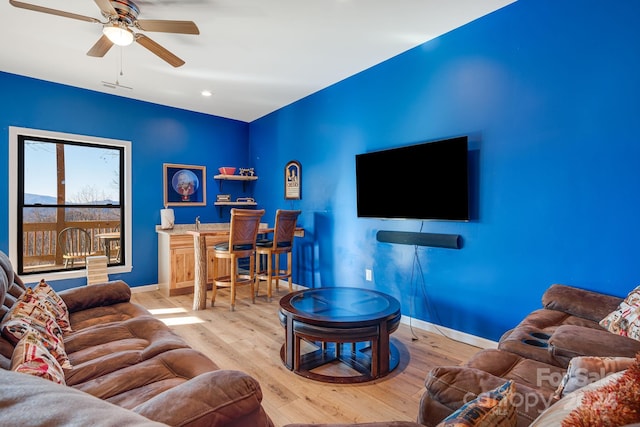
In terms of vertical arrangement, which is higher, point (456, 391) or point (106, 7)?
point (106, 7)

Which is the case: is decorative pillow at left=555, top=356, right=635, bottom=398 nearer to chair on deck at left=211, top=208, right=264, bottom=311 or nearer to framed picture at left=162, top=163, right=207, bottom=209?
chair on deck at left=211, top=208, right=264, bottom=311

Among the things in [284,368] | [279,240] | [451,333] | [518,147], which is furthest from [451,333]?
[279,240]

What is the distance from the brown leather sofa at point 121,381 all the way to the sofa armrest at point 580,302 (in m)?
2.05

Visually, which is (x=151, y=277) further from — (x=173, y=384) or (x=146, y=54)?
(x=173, y=384)

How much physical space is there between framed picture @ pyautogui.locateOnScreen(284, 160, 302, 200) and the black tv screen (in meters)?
1.32

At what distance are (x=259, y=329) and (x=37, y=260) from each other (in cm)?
315

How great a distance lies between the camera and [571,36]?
227cm

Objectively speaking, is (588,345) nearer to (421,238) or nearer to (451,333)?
(451,333)

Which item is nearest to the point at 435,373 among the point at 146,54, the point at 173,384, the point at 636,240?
the point at 173,384

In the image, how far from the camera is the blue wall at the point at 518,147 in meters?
2.11

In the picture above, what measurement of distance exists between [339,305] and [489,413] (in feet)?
6.04

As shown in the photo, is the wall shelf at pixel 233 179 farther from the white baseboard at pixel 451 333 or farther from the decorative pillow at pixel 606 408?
the decorative pillow at pixel 606 408

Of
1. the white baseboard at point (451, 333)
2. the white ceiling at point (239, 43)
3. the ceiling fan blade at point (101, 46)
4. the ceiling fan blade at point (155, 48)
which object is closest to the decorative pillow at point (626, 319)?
the white baseboard at point (451, 333)

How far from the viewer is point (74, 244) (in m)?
4.29
